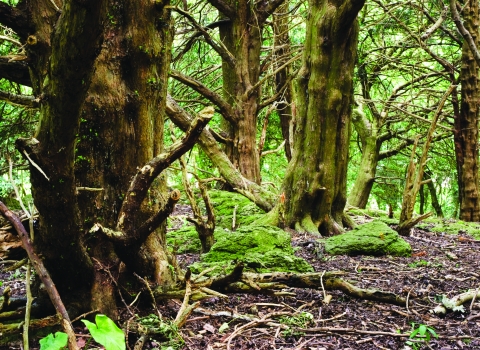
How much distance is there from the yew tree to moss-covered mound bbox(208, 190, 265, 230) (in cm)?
336

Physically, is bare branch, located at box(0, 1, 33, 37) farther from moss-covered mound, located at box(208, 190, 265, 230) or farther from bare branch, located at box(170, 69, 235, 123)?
bare branch, located at box(170, 69, 235, 123)

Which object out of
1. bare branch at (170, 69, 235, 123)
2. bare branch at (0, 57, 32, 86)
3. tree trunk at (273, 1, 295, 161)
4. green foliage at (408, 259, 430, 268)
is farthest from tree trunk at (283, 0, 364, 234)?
bare branch at (0, 57, 32, 86)

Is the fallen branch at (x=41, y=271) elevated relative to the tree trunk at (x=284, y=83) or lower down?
lower down

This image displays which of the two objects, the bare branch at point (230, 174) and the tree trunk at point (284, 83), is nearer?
the bare branch at point (230, 174)

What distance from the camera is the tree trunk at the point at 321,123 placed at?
5.35 m

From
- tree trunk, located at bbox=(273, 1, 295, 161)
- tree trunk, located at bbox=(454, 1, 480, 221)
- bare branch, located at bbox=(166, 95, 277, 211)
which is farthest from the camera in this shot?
tree trunk, located at bbox=(273, 1, 295, 161)

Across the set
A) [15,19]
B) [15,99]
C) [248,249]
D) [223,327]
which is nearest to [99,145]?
[15,99]

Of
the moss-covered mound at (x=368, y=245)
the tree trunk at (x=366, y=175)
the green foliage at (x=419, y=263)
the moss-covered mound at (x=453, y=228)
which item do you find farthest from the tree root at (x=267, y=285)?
the tree trunk at (x=366, y=175)

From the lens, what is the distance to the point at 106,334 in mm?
1248

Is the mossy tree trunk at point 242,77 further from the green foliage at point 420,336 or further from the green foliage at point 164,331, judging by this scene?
the green foliage at point 420,336

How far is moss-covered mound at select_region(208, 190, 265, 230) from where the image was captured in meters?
6.03

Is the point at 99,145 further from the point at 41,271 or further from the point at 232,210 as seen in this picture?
the point at 232,210

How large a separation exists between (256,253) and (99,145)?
69.4 inches

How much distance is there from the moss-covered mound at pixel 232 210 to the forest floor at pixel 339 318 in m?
2.39
